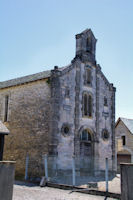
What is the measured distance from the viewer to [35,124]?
69.6ft

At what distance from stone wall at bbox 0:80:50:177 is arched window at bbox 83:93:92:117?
382cm

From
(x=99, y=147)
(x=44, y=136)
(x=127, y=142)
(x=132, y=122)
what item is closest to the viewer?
(x=44, y=136)

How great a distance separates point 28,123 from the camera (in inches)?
861

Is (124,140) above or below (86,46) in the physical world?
below

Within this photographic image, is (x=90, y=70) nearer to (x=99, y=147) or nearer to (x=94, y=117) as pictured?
(x=94, y=117)

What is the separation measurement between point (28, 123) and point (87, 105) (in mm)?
5278

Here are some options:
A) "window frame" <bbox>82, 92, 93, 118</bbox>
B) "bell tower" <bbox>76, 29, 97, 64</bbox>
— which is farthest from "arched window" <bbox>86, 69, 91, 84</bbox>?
"window frame" <bbox>82, 92, 93, 118</bbox>

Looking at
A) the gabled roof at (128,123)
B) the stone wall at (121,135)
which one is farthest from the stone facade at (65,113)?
the gabled roof at (128,123)

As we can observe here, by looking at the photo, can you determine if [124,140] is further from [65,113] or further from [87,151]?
[65,113]

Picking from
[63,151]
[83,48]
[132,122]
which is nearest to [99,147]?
[63,151]

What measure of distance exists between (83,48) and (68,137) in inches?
319

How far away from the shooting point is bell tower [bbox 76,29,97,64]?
23797mm

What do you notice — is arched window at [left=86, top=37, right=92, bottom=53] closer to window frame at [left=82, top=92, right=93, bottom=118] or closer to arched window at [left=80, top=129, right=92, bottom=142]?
window frame at [left=82, top=92, right=93, bottom=118]

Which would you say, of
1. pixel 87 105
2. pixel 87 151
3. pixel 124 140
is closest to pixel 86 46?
pixel 87 105
